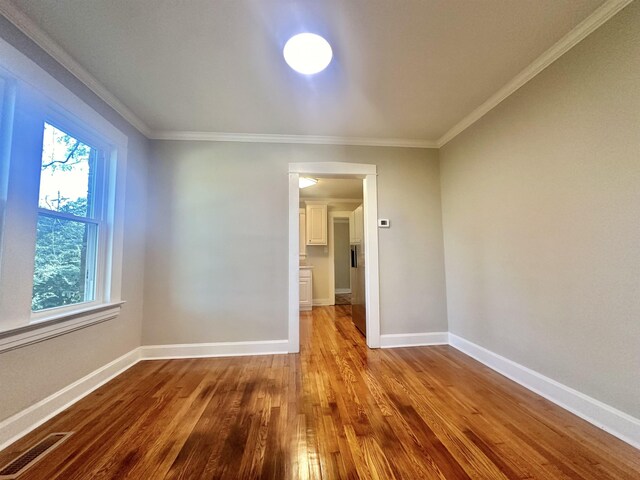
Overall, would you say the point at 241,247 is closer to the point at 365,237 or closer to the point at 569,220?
the point at 365,237

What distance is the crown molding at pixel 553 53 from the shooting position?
148cm

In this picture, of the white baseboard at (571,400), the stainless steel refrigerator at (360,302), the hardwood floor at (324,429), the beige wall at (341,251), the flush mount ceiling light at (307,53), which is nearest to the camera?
the hardwood floor at (324,429)

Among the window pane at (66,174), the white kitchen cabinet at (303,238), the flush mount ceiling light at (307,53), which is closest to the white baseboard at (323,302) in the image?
the white kitchen cabinet at (303,238)

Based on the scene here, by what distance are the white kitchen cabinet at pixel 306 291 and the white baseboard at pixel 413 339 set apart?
8.86 ft

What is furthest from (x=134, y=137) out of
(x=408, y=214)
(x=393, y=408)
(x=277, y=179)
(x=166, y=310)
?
(x=393, y=408)

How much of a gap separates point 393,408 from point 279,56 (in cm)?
260

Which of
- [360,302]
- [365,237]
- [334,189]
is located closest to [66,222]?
[365,237]

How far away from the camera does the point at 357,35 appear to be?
5.38ft

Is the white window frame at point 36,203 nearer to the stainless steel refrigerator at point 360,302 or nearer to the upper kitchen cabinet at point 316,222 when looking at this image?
the stainless steel refrigerator at point 360,302

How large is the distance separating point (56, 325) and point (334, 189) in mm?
4457

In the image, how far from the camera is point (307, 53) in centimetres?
172

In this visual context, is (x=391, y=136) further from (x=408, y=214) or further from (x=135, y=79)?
(x=135, y=79)

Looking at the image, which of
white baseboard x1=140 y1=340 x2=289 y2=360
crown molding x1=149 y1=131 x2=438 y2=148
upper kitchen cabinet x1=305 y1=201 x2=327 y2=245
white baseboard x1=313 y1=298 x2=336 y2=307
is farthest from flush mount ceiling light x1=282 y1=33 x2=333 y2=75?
white baseboard x1=313 y1=298 x2=336 y2=307

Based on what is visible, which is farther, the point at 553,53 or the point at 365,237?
the point at 365,237
